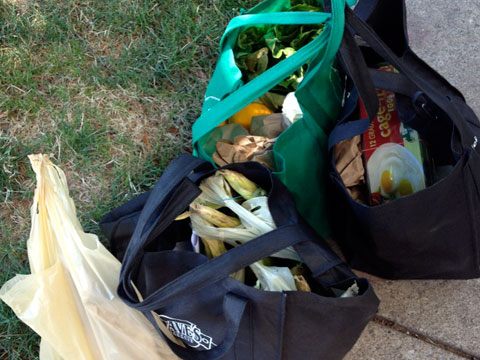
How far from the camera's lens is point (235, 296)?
1149 millimetres

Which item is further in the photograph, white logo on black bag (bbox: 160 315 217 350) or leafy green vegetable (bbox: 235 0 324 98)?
leafy green vegetable (bbox: 235 0 324 98)

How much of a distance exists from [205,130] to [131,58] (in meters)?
→ 0.70

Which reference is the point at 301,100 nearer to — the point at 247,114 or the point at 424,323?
the point at 247,114

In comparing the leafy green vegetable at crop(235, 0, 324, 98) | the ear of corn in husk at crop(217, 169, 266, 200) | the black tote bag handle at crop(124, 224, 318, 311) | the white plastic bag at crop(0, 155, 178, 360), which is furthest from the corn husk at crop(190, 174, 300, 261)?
the leafy green vegetable at crop(235, 0, 324, 98)

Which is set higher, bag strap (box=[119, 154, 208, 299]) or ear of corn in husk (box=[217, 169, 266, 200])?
bag strap (box=[119, 154, 208, 299])

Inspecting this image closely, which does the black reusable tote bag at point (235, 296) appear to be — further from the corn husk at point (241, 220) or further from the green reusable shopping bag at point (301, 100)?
the green reusable shopping bag at point (301, 100)

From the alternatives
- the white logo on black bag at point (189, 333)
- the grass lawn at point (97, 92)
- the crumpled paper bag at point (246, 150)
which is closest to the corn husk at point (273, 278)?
the white logo on black bag at point (189, 333)

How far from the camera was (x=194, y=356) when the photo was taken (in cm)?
124

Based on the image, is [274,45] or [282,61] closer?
[282,61]

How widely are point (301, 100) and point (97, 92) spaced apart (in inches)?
33.0

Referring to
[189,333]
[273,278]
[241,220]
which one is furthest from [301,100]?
[189,333]

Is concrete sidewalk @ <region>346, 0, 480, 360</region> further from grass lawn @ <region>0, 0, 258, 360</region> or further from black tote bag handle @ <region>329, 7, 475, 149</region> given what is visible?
grass lawn @ <region>0, 0, 258, 360</region>

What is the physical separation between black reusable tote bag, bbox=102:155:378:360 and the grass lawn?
524mm

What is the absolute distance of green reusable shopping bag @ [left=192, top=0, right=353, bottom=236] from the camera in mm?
1334
